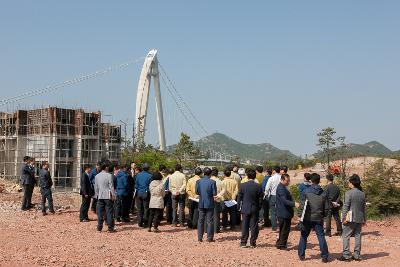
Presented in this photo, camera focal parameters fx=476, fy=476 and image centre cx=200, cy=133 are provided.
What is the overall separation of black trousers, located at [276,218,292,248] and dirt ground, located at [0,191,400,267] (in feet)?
0.55

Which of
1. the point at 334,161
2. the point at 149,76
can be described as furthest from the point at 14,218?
the point at 149,76

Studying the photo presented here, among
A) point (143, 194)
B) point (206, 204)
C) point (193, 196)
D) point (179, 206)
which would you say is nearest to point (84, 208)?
point (143, 194)

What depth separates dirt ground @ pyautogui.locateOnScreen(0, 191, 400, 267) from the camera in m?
7.38

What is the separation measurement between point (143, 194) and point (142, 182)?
272 mm

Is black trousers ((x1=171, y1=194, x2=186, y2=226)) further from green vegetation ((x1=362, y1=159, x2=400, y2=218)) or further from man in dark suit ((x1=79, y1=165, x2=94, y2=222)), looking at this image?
green vegetation ((x1=362, y1=159, x2=400, y2=218))

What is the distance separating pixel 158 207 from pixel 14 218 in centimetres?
395

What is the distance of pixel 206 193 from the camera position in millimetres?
9336

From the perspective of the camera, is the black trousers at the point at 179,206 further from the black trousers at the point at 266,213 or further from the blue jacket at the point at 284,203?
the blue jacket at the point at 284,203

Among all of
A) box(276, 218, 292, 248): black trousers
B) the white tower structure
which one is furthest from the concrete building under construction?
the white tower structure

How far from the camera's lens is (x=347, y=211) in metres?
7.86

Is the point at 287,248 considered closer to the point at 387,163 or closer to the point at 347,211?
the point at 347,211

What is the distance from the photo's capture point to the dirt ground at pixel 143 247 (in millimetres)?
7383

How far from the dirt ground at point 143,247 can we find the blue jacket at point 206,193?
74cm

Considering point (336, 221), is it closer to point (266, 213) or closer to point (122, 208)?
point (266, 213)
